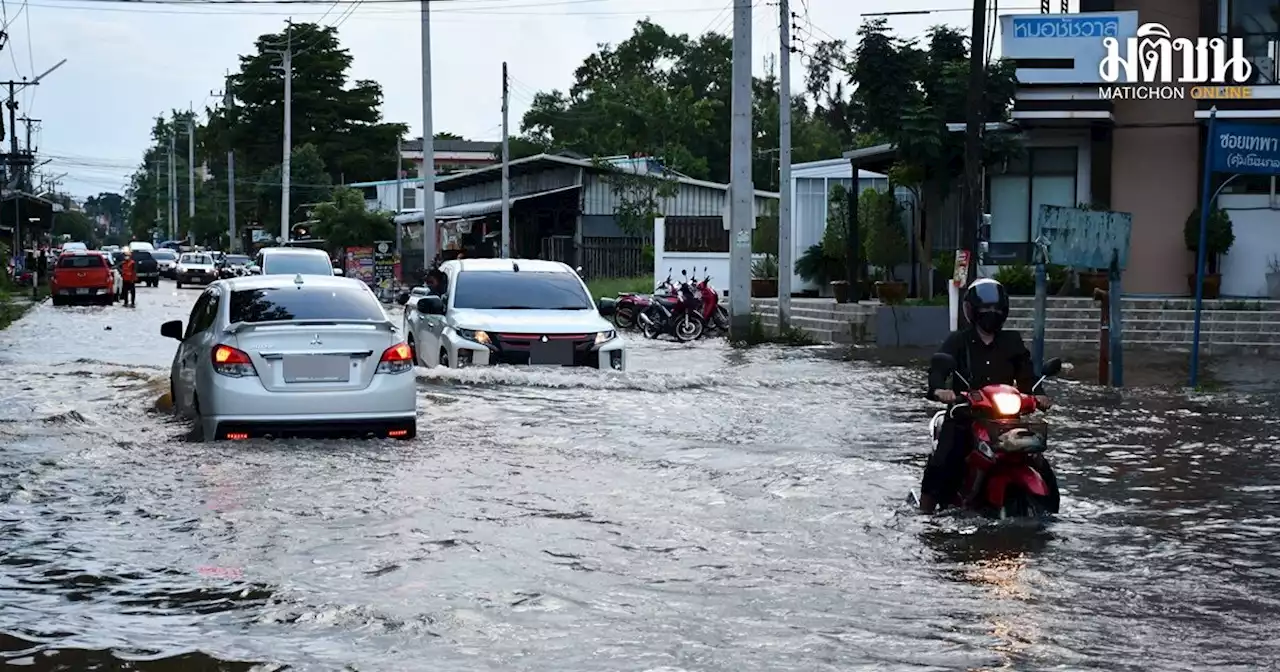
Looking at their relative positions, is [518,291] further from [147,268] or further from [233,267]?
[147,268]

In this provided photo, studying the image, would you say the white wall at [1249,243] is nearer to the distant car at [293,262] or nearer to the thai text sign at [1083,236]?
the thai text sign at [1083,236]

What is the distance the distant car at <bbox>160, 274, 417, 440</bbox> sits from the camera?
12016mm

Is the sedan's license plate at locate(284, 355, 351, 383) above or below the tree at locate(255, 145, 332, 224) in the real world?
below

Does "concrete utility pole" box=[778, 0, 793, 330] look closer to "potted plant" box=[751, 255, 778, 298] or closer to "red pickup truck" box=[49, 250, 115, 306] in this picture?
"potted plant" box=[751, 255, 778, 298]

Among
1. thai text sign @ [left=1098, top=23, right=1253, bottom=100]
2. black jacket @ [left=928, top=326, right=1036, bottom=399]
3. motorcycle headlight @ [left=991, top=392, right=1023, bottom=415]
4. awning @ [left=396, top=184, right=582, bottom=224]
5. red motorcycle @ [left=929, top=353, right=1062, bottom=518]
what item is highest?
thai text sign @ [left=1098, top=23, right=1253, bottom=100]

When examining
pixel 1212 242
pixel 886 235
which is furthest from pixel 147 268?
pixel 1212 242

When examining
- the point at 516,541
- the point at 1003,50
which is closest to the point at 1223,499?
the point at 516,541

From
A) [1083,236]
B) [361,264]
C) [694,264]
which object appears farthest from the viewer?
[361,264]

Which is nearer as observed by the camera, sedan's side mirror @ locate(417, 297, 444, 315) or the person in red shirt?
sedan's side mirror @ locate(417, 297, 444, 315)

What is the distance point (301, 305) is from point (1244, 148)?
10.9m

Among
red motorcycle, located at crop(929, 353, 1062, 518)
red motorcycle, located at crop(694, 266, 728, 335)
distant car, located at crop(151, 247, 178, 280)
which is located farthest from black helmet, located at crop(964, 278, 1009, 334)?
distant car, located at crop(151, 247, 178, 280)

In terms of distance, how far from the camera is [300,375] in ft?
39.8

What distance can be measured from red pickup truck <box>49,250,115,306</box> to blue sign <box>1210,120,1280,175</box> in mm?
34810

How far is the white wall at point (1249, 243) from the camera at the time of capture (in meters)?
28.6
